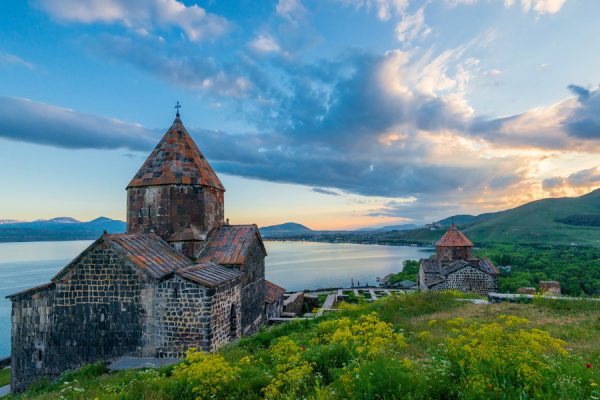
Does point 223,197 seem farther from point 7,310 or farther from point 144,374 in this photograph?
point 7,310

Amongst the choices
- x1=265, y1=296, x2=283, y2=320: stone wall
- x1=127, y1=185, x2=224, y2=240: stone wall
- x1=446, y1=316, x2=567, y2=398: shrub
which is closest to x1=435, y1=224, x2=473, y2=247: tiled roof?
x1=265, y1=296, x2=283, y2=320: stone wall

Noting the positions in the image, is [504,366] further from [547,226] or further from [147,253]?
[547,226]

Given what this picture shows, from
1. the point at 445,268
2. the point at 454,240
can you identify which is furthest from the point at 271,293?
the point at 454,240

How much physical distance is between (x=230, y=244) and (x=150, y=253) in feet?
10.6

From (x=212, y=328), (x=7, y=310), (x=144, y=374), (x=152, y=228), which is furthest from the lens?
(x=7, y=310)

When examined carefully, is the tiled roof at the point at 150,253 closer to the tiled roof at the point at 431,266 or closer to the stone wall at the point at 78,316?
the stone wall at the point at 78,316

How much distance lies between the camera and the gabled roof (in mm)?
10016

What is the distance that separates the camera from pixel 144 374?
666 cm

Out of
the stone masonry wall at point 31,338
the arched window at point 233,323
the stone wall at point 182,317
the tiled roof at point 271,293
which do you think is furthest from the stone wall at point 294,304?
the stone masonry wall at point 31,338

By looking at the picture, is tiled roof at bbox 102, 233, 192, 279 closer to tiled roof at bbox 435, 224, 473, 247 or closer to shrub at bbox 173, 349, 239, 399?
shrub at bbox 173, 349, 239, 399

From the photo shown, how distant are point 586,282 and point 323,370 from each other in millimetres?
47207

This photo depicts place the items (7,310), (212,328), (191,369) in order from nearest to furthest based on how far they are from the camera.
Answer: (191,369)
(212,328)
(7,310)

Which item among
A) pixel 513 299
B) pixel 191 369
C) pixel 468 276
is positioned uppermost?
pixel 191 369

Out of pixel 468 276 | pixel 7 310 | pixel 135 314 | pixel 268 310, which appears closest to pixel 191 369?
pixel 135 314
